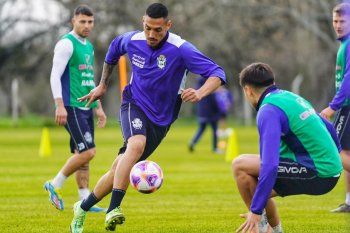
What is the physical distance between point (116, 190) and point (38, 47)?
37.2 metres

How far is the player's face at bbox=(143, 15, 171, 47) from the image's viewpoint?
819cm

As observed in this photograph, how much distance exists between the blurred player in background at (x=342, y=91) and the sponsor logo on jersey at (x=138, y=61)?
2539 millimetres

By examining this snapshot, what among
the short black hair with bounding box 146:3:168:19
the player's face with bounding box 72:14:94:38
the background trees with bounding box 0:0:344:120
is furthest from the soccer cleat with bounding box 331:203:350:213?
the background trees with bounding box 0:0:344:120

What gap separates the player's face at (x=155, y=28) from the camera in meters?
8.19

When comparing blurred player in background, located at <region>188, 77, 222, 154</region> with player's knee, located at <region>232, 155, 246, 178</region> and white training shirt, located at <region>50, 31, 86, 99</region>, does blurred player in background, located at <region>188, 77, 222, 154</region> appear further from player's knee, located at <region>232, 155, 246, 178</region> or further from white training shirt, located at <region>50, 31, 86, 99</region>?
player's knee, located at <region>232, 155, 246, 178</region>

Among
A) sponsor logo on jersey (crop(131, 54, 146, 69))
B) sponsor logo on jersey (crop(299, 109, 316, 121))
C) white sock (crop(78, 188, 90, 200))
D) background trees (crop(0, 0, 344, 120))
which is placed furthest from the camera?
background trees (crop(0, 0, 344, 120))

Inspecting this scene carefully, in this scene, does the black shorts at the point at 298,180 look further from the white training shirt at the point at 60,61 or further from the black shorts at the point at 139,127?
the white training shirt at the point at 60,61

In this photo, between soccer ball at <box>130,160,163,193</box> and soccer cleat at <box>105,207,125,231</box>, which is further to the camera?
soccer ball at <box>130,160,163,193</box>

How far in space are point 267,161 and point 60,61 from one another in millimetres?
4943

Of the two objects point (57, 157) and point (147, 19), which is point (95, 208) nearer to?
point (147, 19)

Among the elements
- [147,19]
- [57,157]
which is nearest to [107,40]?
[57,157]

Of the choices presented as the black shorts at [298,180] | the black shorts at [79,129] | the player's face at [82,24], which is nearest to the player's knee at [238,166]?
the black shorts at [298,180]

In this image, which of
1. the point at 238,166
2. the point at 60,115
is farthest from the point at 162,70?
the point at 60,115

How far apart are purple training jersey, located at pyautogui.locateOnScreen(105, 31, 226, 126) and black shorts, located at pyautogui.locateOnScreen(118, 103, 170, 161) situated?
0.06m
